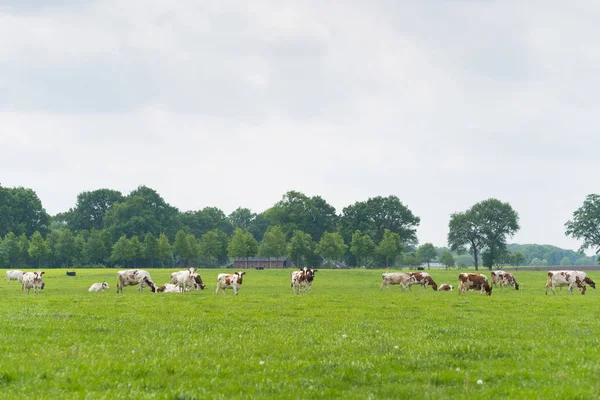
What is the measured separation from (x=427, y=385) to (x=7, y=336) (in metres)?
12.2

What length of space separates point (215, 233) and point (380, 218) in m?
57.7

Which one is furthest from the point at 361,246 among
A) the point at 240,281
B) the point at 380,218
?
the point at 240,281

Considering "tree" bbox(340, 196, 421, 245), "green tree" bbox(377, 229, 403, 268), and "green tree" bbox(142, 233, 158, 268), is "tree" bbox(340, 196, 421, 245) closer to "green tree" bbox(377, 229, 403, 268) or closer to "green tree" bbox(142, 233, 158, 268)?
"green tree" bbox(377, 229, 403, 268)

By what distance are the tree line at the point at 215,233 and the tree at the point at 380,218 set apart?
343mm

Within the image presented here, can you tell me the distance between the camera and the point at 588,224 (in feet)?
458

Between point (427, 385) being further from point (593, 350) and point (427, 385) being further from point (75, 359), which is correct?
point (75, 359)

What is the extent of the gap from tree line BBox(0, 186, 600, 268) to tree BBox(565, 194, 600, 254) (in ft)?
62.4

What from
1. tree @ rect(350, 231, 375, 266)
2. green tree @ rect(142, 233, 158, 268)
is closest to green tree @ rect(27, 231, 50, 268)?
green tree @ rect(142, 233, 158, 268)

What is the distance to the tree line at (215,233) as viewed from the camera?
126500 mm

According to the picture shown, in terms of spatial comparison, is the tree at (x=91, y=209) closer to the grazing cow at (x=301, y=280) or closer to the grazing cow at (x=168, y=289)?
the grazing cow at (x=168, y=289)

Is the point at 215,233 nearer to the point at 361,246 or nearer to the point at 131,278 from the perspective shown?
the point at 361,246

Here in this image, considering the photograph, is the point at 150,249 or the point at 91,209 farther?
the point at 91,209

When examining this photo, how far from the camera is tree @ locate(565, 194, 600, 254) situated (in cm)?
13938

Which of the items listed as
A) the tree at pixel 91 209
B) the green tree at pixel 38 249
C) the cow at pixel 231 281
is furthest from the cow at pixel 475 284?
the tree at pixel 91 209
